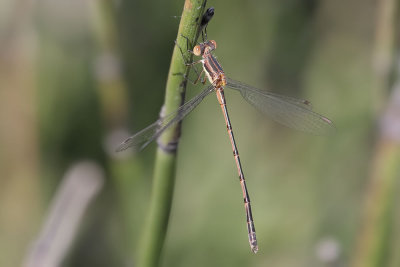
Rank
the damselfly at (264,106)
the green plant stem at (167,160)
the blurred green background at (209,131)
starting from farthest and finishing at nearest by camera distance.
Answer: the blurred green background at (209,131), the damselfly at (264,106), the green plant stem at (167,160)

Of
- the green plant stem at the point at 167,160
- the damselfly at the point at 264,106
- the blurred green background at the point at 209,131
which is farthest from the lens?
the blurred green background at the point at 209,131

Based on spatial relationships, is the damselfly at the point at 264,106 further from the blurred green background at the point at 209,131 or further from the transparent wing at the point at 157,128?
the transparent wing at the point at 157,128

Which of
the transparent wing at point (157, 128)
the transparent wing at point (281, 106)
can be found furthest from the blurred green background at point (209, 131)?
the transparent wing at point (157, 128)

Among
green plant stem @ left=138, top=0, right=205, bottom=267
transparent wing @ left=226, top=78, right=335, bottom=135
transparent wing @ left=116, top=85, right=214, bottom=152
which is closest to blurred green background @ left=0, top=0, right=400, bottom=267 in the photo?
transparent wing @ left=226, top=78, right=335, bottom=135

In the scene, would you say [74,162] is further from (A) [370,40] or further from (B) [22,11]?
(A) [370,40]

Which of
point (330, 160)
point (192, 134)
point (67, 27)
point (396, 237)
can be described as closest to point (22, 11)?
point (67, 27)

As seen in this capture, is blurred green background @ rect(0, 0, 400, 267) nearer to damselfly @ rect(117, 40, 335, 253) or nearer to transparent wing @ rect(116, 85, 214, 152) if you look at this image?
damselfly @ rect(117, 40, 335, 253)
